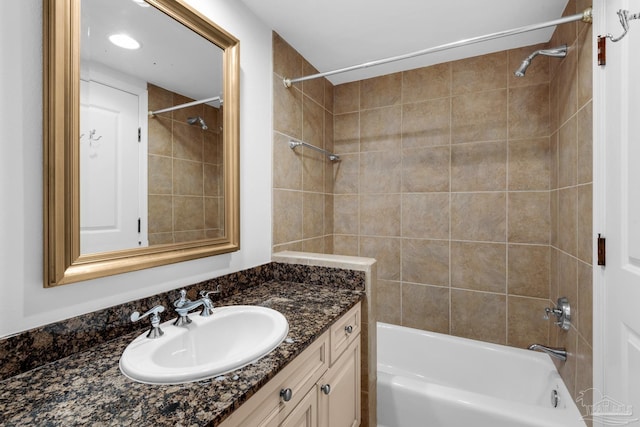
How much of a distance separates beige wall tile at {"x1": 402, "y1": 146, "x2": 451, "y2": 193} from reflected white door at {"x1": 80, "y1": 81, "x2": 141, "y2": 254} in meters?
1.82

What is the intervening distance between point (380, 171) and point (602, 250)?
1.48m

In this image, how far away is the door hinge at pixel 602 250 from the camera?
3.71ft

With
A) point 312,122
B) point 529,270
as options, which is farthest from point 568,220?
point 312,122

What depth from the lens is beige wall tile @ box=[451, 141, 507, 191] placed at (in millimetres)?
2031

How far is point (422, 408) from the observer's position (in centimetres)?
149

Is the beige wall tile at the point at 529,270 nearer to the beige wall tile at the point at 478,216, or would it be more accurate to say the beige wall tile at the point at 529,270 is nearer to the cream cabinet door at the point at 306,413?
the beige wall tile at the point at 478,216

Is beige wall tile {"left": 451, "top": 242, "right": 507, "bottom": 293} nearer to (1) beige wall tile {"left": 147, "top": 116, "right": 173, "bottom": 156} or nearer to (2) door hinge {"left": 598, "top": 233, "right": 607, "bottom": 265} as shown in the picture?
(2) door hinge {"left": 598, "top": 233, "right": 607, "bottom": 265}

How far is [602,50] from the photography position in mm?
1137

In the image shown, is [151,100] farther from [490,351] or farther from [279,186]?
[490,351]

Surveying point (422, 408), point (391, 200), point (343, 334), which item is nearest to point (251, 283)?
point (343, 334)

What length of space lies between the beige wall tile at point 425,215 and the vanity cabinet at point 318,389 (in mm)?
1062

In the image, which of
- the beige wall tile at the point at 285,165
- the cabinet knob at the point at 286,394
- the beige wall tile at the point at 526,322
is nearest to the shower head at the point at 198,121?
the beige wall tile at the point at 285,165

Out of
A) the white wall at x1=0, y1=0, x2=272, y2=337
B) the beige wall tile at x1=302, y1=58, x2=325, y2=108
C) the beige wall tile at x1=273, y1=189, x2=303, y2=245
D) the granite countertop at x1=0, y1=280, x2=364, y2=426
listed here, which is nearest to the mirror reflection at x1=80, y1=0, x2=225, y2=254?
the white wall at x1=0, y1=0, x2=272, y2=337

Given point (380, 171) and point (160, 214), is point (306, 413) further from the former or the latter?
point (380, 171)
